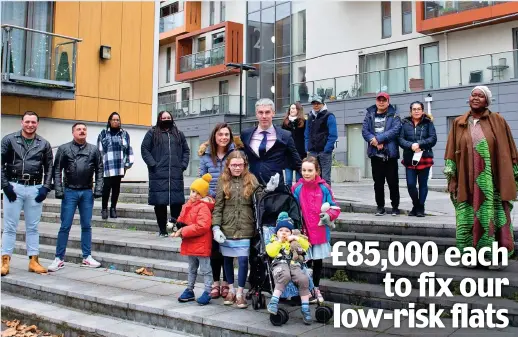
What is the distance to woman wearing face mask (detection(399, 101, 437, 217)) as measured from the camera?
23.3ft

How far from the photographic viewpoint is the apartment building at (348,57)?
2005 centimetres

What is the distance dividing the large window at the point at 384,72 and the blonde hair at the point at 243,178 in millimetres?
17800

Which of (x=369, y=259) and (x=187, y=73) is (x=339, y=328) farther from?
(x=187, y=73)

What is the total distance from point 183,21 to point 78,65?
2235cm

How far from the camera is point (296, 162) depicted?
17.9 feet

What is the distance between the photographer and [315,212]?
4801 millimetres

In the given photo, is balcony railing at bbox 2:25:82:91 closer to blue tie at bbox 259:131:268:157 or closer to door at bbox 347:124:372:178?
blue tie at bbox 259:131:268:157

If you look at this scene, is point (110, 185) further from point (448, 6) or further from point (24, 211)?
point (448, 6)

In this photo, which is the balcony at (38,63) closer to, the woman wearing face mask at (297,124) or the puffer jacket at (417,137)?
the woman wearing face mask at (297,124)

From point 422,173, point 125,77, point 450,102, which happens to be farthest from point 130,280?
point 450,102

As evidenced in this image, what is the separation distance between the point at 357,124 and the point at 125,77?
39.2 feet

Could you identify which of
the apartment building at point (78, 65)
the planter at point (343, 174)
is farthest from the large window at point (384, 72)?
the apartment building at point (78, 65)

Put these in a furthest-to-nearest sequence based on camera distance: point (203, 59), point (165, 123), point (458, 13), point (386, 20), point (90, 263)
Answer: point (203, 59) < point (386, 20) < point (458, 13) < point (165, 123) < point (90, 263)

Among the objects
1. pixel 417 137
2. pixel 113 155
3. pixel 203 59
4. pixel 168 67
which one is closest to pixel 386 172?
pixel 417 137
